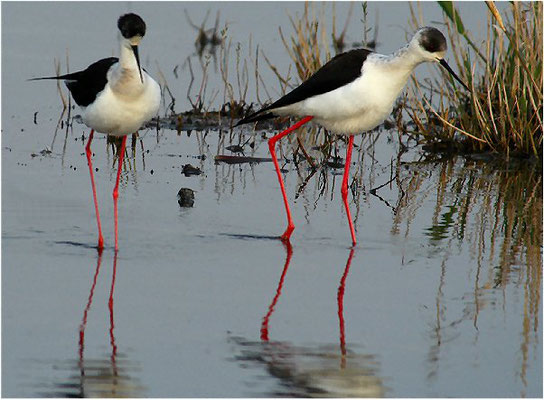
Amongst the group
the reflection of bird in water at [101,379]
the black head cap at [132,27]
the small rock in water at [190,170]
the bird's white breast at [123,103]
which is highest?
the black head cap at [132,27]

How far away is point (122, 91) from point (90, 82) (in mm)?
322

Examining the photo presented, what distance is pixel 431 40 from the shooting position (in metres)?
5.86

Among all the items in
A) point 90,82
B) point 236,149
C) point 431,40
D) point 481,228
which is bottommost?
point 481,228

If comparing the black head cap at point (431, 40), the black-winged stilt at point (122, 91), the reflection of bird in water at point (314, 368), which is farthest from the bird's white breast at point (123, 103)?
the reflection of bird in water at point (314, 368)

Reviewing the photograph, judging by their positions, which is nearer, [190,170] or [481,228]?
[481,228]

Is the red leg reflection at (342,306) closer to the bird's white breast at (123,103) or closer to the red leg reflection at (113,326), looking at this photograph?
the red leg reflection at (113,326)

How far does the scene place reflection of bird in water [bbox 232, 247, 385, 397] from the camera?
4.00m

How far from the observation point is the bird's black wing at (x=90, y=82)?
19.3 feet

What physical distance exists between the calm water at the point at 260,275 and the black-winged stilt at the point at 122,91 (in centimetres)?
56

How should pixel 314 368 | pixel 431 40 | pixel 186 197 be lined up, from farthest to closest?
pixel 186 197
pixel 431 40
pixel 314 368

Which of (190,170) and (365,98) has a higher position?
(365,98)

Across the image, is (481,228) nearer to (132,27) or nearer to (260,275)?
(260,275)

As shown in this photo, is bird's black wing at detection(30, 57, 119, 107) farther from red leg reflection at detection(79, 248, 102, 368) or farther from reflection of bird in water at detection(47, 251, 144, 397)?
reflection of bird in water at detection(47, 251, 144, 397)

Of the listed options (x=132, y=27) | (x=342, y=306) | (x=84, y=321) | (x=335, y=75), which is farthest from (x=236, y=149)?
(x=84, y=321)
